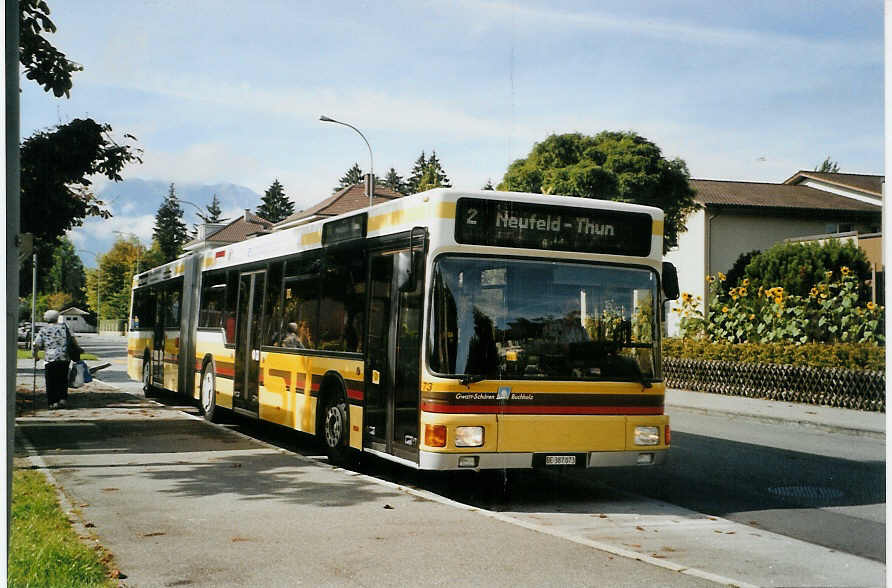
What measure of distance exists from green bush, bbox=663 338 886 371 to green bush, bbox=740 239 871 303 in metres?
4.59

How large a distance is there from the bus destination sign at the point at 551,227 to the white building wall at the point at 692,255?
34.6 m

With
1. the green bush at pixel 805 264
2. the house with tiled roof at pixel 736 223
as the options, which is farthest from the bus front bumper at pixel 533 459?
the house with tiled roof at pixel 736 223

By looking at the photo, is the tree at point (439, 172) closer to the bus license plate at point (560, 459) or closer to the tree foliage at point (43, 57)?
the bus license plate at point (560, 459)

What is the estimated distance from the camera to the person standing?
18.1m

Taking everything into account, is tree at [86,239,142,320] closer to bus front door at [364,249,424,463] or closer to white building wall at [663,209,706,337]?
white building wall at [663,209,706,337]

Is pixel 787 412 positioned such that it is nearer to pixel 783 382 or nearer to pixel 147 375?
pixel 783 382

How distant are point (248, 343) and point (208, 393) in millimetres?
2625

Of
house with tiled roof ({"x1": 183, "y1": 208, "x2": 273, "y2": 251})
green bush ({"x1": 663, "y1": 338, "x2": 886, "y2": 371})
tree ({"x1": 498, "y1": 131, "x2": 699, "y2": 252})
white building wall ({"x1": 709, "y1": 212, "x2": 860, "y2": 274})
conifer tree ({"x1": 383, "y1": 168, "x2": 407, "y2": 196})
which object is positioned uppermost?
conifer tree ({"x1": 383, "y1": 168, "x2": 407, "y2": 196})

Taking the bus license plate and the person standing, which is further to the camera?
the person standing

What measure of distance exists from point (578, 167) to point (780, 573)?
1048 inches

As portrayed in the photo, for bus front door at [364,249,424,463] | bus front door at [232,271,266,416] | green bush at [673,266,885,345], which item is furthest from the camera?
green bush at [673,266,885,345]

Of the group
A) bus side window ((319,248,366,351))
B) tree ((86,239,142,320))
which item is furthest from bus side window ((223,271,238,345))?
tree ((86,239,142,320))

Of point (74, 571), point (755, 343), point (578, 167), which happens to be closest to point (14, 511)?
point (74, 571)

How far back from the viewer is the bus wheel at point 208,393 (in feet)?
53.6
